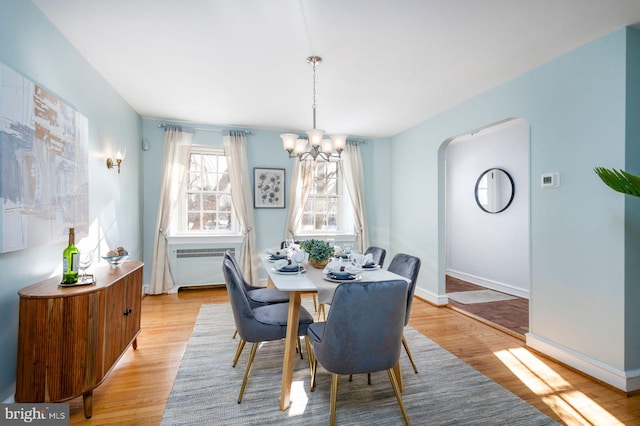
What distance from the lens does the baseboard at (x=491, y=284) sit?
Result: 4834 mm

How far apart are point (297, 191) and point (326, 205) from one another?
0.71 metres

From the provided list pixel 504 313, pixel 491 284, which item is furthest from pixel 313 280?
pixel 491 284

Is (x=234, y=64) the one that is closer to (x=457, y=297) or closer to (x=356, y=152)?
(x=356, y=152)

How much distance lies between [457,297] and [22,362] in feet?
15.8

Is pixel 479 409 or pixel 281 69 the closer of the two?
pixel 479 409

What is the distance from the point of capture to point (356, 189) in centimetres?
555

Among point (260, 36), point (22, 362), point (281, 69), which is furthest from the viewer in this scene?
point (281, 69)

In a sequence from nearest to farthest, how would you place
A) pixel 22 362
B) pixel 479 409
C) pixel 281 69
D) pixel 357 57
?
pixel 22 362 < pixel 479 409 < pixel 357 57 < pixel 281 69

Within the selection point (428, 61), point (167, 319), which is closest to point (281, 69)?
point (428, 61)

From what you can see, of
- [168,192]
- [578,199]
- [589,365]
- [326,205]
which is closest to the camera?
[589,365]

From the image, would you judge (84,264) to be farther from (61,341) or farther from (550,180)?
(550,180)

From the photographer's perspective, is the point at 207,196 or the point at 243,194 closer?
the point at 243,194

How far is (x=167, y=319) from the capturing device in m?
3.77

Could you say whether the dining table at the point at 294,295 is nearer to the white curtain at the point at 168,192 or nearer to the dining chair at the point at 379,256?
the dining chair at the point at 379,256
